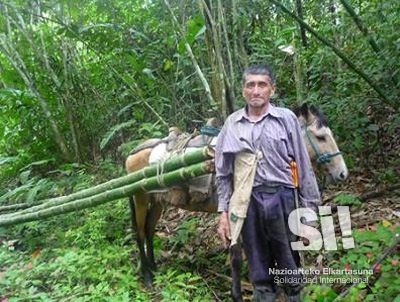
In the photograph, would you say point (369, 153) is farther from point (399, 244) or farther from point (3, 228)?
point (3, 228)

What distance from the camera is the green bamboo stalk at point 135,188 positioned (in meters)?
3.99

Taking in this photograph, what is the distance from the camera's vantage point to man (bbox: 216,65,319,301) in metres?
3.05

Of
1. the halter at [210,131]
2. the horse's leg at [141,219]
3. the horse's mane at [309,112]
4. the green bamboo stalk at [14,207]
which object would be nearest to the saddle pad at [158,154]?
the horse's leg at [141,219]

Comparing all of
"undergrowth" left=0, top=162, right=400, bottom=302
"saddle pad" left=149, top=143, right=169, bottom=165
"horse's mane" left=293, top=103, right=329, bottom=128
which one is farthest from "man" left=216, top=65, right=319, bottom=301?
"saddle pad" left=149, top=143, right=169, bottom=165

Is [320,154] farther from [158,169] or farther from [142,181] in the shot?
[142,181]

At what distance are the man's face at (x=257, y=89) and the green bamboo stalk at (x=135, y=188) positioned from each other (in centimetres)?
96

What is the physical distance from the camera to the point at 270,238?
3186 millimetres

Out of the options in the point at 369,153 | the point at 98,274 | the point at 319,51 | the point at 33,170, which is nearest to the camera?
the point at 98,274

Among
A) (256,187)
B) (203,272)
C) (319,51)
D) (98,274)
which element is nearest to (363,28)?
(319,51)

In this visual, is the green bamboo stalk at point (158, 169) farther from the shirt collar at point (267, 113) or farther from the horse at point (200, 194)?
the shirt collar at point (267, 113)

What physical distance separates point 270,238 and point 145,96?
5.07 metres

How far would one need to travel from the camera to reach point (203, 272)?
4.98m

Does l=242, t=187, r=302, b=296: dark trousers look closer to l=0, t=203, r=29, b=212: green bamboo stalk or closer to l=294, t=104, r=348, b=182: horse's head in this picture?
l=294, t=104, r=348, b=182: horse's head

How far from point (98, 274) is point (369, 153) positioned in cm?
376
